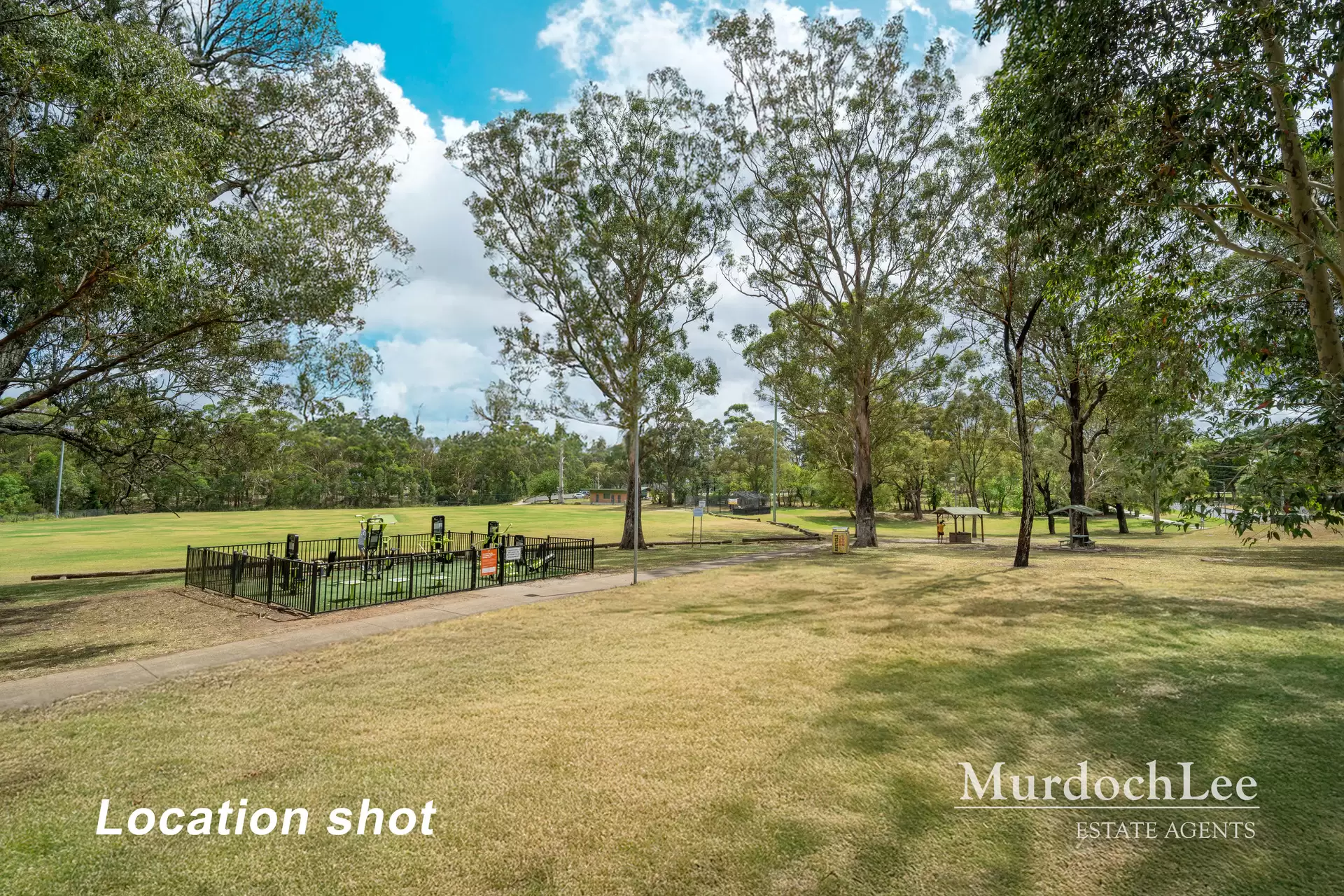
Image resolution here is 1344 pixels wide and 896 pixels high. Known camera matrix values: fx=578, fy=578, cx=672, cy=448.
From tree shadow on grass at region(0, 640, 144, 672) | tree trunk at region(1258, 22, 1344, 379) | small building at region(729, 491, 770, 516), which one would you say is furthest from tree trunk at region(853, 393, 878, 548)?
small building at region(729, 491, 770, 516)

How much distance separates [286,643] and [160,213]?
6694 millimetres

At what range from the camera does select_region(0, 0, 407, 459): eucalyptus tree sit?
27.7ft

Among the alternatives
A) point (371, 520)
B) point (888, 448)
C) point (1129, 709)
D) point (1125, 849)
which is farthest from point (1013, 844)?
point (888, 448)

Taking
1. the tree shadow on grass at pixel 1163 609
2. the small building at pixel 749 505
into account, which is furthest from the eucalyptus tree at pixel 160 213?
the small building at pixel 749 505

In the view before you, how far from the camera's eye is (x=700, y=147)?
26.3 meters

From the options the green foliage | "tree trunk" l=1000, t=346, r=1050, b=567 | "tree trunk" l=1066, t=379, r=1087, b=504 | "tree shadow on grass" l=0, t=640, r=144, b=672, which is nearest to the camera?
"tree shadow on grass" l=0, t=640, r=144, b=672

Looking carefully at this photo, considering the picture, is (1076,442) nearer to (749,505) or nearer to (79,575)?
(79,575)

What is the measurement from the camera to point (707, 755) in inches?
195

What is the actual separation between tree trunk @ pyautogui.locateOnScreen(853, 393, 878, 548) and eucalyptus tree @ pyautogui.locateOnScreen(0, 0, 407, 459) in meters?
19.5

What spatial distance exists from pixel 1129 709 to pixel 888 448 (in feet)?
150

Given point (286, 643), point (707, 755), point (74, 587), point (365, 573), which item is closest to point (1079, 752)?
point (707, 755)

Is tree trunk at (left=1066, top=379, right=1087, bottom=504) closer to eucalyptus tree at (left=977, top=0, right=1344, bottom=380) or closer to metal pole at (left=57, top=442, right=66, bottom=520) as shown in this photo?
eucalyptus tree at (left=977, top=0, right=1344, bottom=380)

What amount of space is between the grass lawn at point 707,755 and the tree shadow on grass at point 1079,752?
25mm

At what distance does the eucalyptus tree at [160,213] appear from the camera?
844 cm
